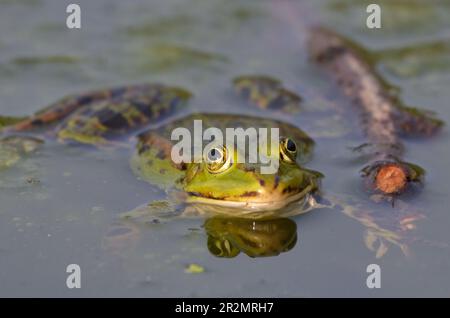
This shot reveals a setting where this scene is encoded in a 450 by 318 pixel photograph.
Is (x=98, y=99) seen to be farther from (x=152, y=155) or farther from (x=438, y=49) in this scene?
(x=438, y=49)

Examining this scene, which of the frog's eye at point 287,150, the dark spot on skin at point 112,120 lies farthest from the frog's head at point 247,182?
the dark spot on skin at point 112,120

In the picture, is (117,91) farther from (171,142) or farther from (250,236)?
(250,236)

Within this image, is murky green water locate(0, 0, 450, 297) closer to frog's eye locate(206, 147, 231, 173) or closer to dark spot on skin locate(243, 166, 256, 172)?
frog's eye locate(206, 147, 231, 173)

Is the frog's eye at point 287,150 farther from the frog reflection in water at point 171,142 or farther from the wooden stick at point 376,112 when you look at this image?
the wooden stick at point 376,112

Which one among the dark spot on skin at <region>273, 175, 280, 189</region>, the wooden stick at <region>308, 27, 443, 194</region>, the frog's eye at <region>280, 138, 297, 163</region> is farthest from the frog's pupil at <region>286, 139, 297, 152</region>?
the wooden stick at <region>308, 27, 443, 194</region>
